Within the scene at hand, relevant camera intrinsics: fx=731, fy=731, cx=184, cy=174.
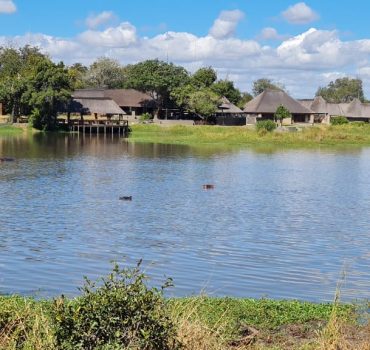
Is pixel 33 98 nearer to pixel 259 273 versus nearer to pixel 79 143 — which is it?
pixel 79 143

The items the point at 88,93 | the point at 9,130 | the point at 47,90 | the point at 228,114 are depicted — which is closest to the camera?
the point at 47,90

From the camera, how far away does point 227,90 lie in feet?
363

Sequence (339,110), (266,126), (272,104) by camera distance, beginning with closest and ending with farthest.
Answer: (266,126) < (272,104) < (339,110)

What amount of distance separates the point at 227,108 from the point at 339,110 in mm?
24258

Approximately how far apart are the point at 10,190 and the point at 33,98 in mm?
50887

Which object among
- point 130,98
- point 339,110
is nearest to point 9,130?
point 130,98

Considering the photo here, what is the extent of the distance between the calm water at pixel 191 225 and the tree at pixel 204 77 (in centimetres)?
5076

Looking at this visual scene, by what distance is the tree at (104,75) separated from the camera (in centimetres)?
14238

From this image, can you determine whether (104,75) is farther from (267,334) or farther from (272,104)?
(267,334)

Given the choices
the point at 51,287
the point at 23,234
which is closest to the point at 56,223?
the point at 23,234

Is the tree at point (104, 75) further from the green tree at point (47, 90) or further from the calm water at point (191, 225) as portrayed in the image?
the calm water at point (191, 225)

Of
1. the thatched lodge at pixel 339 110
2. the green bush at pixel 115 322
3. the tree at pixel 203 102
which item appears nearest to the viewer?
the green bush at pixel 115 322

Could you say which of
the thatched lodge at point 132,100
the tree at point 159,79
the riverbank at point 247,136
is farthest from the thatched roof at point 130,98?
the riverbank at point 247,136

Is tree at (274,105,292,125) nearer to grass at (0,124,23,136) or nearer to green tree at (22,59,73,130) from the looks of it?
green tree at (22,59,73,130)
